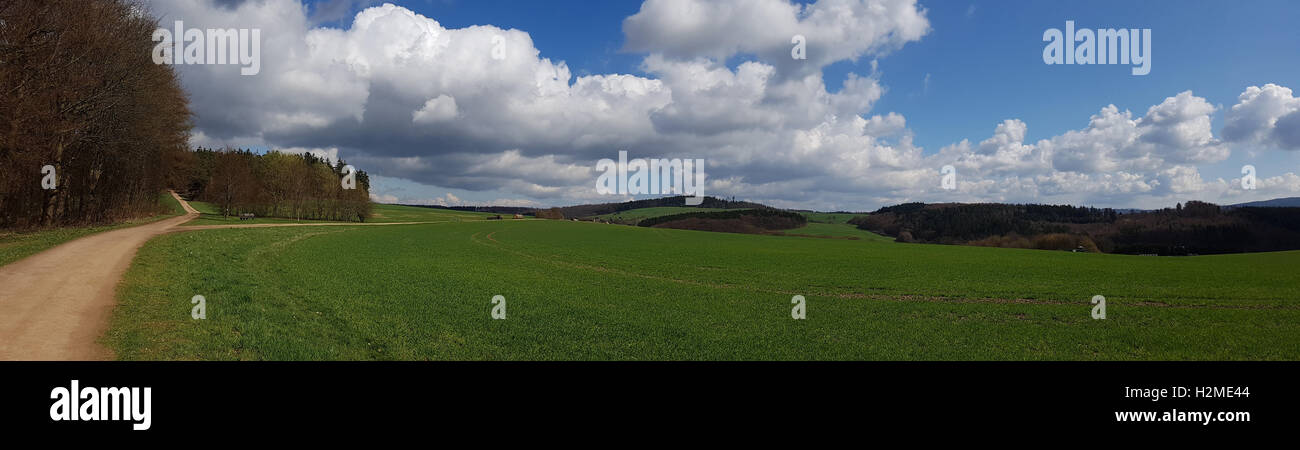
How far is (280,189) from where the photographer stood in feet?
286

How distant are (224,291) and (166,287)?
59.8 inches

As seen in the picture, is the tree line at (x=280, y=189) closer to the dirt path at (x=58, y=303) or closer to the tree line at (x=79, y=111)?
the tree line at (x=79, y=111)

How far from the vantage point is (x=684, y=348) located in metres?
12.2

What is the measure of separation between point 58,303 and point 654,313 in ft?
51.9

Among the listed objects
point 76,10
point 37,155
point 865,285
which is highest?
point 76,10

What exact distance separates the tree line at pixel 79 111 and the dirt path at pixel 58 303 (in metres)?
11.6

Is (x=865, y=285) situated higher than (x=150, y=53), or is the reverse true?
(x=150, y=53)

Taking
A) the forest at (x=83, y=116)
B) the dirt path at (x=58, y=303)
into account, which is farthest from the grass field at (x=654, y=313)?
the forest at (x=83, y=116)

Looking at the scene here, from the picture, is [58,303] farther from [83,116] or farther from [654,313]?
[83,116]

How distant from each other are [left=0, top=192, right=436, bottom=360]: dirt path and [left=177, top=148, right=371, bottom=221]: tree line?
228ft

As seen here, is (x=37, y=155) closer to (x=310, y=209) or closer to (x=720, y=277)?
(x=720, y=277)

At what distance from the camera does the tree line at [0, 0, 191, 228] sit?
2527 cm

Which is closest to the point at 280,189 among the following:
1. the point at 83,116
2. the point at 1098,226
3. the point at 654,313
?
the point at 83,116
